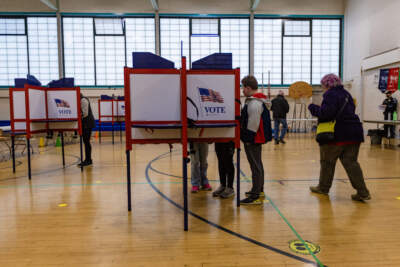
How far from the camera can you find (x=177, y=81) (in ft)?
8.29

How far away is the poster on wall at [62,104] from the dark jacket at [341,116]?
12.0ft

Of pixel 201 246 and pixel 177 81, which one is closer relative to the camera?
pixel 201 246

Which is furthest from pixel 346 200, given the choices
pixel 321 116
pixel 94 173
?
pixel 94 173

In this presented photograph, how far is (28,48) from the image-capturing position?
1313 cm

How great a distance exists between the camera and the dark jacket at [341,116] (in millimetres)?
3004

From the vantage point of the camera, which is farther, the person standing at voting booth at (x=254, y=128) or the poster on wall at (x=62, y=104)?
the poster on wall at (x=62, y=104)

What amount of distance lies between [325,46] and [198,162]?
1259 cm

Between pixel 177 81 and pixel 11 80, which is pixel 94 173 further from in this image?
pixel 11 80

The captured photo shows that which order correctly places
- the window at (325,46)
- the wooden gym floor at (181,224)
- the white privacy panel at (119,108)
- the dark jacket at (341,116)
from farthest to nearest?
the window at (325,46) → the white privacy panel at (119,108) → the dark jacket at (341,116) → the wooden gym floor at (181,224)

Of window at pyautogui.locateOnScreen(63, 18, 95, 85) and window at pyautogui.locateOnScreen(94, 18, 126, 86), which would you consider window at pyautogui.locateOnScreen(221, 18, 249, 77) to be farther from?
window at pyautogui.locateOnScreen(63, 18, 95, 85)

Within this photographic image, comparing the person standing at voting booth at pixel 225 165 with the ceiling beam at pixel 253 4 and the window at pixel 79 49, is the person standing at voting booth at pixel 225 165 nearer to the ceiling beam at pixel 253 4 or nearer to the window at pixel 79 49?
the ceiling beam at pixel 253 4

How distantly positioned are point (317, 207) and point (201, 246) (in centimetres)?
144

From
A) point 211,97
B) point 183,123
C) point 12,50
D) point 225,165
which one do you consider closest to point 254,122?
point 211,97

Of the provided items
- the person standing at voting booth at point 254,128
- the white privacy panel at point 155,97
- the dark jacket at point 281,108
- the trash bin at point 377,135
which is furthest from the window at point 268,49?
the white privacy panel at point 155,97
